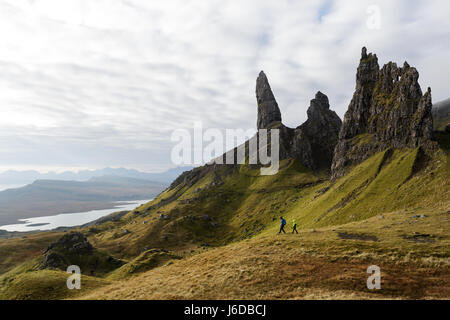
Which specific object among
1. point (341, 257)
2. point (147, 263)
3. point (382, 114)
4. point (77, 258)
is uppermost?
point (382, 114)

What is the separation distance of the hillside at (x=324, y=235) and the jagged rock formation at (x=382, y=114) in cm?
59

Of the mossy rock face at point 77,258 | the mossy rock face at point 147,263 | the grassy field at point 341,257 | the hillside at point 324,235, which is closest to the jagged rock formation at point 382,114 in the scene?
the hillside at point 324,235

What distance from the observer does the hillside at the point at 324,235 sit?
83.7ft

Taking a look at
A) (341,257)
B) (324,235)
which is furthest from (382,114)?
(341,257)

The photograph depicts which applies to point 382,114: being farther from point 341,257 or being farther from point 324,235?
point 341,257

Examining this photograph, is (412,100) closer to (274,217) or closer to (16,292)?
(274,217)

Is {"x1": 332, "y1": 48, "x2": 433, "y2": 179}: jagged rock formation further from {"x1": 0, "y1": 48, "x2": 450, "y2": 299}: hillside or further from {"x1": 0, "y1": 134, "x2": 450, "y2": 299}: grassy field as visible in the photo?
{"x1": 0, "y1": 134, "x2": 450, "y2": 299}: grassy field

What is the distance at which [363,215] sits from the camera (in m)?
68.5

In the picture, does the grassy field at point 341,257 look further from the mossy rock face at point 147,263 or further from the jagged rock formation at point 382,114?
the jagged rock formation at point 382,114

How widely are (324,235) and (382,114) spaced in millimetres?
105715

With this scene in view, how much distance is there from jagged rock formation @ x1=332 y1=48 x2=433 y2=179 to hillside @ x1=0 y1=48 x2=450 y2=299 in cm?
59

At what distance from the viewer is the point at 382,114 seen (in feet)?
388
